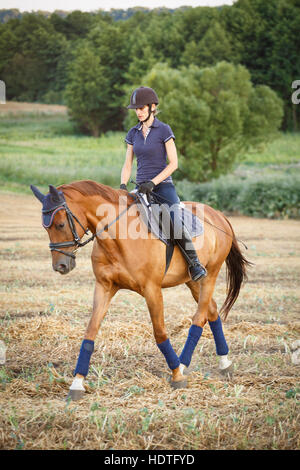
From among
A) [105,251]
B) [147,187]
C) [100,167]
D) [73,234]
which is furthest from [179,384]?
[100,167]

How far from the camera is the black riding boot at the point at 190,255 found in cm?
526

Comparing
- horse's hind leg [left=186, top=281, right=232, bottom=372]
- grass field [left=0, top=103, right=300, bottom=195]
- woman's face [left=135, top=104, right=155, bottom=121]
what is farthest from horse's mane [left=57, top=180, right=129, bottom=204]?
grass field [left=0, top=103, right=300, bottom=195]

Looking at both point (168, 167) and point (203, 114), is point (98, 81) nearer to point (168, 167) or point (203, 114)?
point (203, 114)

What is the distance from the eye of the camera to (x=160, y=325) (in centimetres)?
502

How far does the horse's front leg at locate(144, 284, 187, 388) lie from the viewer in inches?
195

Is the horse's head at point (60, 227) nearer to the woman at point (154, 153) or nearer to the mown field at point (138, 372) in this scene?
the woman at point (154, 153)

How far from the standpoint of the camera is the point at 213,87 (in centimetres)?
2489

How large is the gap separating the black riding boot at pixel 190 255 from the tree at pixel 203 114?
18.6 meters

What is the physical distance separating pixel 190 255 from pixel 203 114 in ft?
62.6

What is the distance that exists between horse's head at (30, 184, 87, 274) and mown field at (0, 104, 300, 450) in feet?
4.03

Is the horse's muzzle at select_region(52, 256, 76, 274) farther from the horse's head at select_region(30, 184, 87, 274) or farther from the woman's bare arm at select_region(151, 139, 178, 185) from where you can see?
the woman's bare arm at select_region(151, 139, 178, 185)

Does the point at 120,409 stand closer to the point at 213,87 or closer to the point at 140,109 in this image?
the point at 140,109

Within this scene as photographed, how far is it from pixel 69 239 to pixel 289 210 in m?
17.1

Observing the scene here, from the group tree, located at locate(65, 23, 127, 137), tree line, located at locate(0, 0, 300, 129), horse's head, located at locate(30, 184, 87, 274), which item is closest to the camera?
horse's head, located at locate(30, 184, 87, 274)
